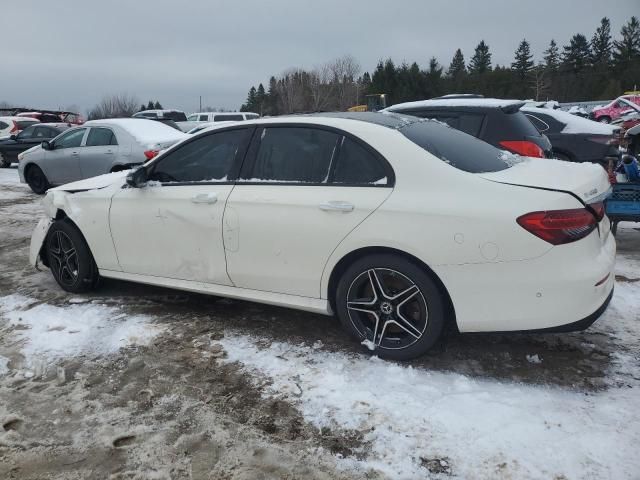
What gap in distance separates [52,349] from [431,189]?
2.85 metres

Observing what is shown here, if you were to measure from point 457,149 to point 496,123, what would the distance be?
3.04m

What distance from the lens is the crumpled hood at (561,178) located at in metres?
3.10

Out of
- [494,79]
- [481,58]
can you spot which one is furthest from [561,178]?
[481,58]

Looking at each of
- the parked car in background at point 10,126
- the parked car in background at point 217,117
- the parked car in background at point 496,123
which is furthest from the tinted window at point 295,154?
the parked car in background at point 10,126

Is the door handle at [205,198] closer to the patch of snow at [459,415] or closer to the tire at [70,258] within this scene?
the patch of snow at [459,415]

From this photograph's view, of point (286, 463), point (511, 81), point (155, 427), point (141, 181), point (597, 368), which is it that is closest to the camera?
point (286, 463)

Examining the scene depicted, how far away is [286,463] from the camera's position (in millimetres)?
2529

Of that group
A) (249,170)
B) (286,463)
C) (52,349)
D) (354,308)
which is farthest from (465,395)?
(52,349)

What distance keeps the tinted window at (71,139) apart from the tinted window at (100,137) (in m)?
0.34

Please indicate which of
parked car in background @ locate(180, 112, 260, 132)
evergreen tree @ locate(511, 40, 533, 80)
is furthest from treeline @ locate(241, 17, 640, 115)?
parked car in background @ locate(180, 112, 260, 132)

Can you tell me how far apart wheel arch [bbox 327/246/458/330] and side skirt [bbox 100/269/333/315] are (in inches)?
4.2

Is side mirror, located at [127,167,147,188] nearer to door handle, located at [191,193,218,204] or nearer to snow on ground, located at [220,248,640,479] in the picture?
door handle, located at [191,193,218,204]

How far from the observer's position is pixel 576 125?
332 inches

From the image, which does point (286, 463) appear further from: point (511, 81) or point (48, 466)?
point (511, 81)
